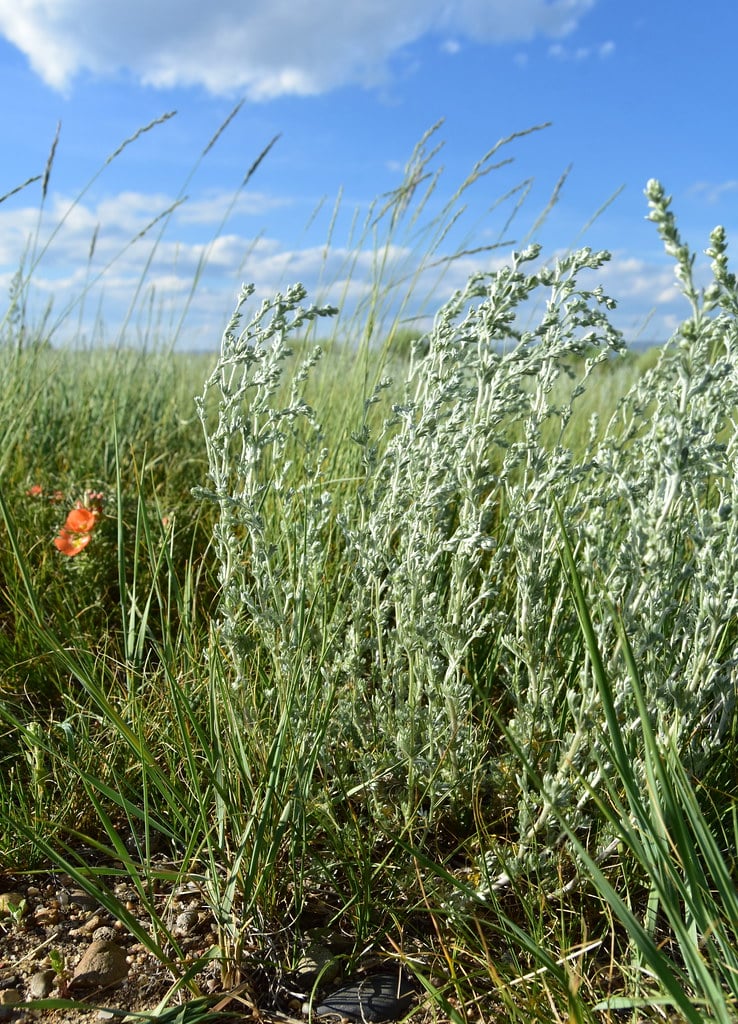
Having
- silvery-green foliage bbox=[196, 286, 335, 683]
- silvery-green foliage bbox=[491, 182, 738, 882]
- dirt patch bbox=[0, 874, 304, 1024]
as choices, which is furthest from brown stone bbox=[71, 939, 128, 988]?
silvery-green foliage bbox=[491, 182, 738, 882]

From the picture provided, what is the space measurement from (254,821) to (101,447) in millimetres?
2985

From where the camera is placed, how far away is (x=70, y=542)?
276 centimetres

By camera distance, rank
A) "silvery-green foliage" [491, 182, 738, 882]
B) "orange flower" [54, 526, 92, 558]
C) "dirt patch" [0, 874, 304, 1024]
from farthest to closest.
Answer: "orange flower" [54, 526, 92, 558]
"dirt patch" [0, 874, 304, 1024]
"silvery-green foliage" [491, 182, 738, 882]

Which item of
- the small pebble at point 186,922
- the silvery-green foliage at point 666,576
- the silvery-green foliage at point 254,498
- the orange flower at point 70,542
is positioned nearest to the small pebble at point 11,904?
the small pebble at point 186,922

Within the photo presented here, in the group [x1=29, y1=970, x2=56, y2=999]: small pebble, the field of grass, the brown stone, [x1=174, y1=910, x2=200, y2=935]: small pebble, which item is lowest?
[x1=29, y1=970, x2=56, y2=999]: small pebble

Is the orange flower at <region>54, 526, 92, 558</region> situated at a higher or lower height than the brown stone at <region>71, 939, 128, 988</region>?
higher

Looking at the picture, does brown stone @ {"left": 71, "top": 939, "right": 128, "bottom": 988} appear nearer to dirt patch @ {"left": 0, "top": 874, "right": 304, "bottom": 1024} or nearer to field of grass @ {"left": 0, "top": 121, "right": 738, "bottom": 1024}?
dirt patch @ {"left": 0, "top": 874, "right": 304, "bottom": 1024}

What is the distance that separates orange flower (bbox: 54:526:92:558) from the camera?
8.91 feet

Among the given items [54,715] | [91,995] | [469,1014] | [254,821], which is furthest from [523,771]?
[54,715]

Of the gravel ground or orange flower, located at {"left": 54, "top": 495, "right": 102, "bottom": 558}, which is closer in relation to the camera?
the gravel ground

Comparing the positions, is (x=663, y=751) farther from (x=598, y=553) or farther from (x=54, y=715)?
(x=54, y=715)

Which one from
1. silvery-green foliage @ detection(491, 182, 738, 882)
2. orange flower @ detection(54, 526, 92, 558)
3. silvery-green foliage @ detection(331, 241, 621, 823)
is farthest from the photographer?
orange flower @ detection(54, 526, 92, 558)

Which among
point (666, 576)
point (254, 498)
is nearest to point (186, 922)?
point (254, 498)

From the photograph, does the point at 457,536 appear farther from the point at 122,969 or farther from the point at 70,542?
the point at 70,542
